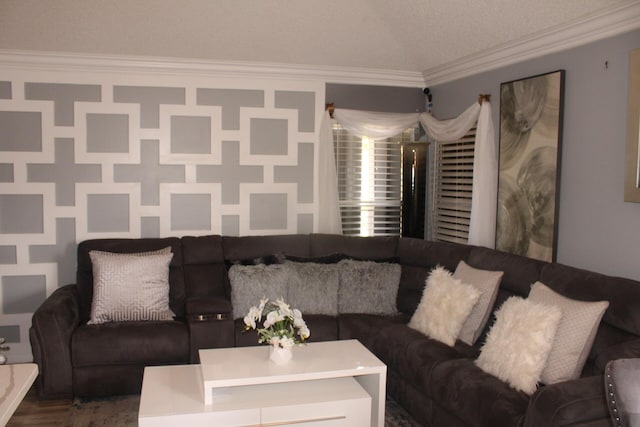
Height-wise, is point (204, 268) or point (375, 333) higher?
point (204, 268)

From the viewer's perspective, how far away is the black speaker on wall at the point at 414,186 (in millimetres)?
5000

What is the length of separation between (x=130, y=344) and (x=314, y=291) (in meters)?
1.26

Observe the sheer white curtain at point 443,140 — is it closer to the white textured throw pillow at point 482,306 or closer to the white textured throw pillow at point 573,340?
the white textured throw pillow at point 482,306

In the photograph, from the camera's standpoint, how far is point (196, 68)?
4645 millimetres

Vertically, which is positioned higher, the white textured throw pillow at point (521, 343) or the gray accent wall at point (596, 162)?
the gray accent wall at point (596, 162)

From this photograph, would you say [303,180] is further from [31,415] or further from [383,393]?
[31,415]

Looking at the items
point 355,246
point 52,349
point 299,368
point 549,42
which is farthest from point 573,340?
point 52,349

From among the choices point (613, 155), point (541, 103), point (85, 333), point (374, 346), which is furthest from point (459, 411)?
point (85, 333)

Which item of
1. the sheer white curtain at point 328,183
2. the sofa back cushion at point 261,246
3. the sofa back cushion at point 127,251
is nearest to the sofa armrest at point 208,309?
the sofa back cushion at point 127,251

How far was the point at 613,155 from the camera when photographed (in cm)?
323

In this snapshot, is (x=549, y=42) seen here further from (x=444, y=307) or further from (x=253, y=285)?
(x=253, y=285)

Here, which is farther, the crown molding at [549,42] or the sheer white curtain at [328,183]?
the sheer white curtain at [328,183]

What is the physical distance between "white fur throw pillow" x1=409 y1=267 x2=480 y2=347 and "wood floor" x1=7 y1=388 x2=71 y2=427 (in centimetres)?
218

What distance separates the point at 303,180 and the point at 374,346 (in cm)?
168
